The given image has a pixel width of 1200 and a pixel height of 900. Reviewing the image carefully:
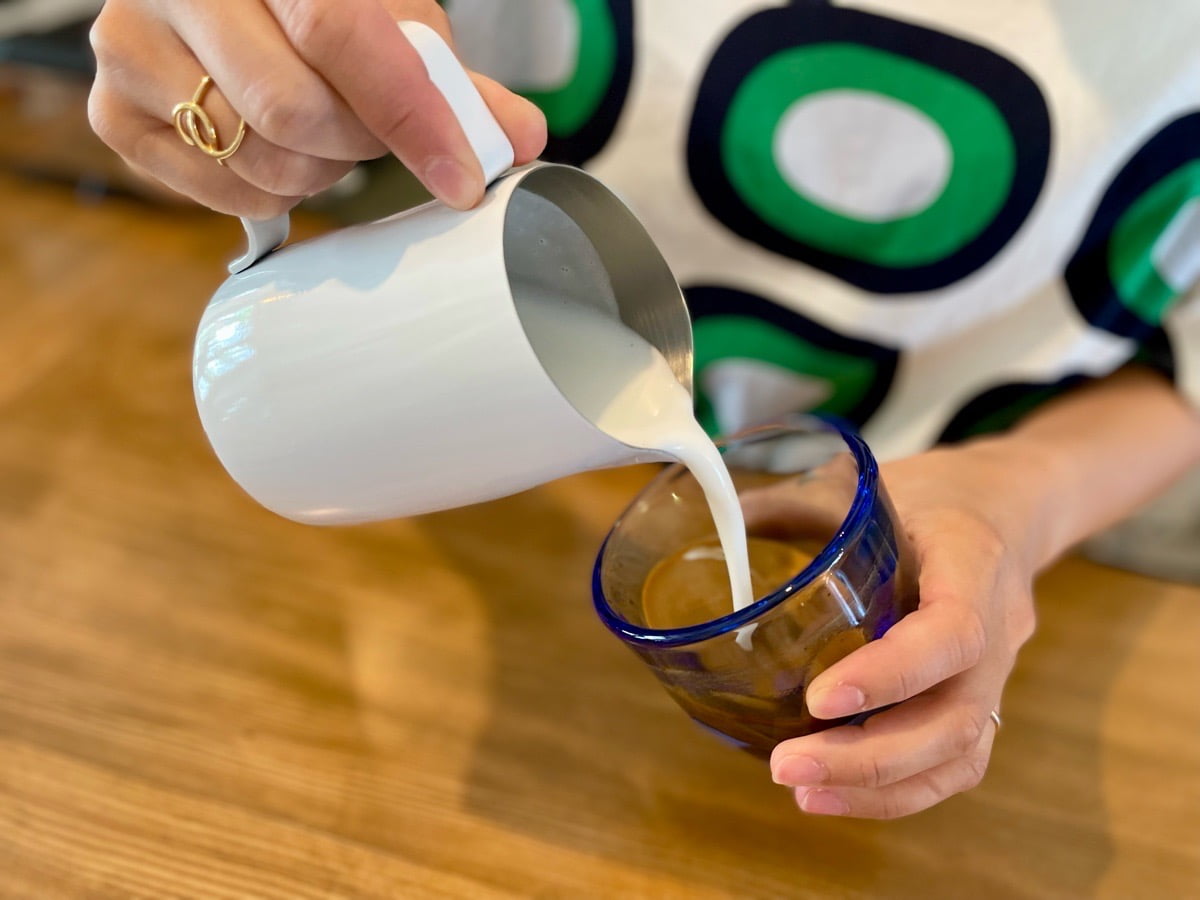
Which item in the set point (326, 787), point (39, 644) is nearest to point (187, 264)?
point (39, 644)

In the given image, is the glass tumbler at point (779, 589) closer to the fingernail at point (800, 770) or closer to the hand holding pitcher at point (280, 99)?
the fingernail at point (800, 770)

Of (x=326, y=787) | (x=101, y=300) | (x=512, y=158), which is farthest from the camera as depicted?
(x=101, y=300)

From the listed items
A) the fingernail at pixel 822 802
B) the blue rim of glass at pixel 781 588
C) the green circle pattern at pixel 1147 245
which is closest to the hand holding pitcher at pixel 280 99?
the blue rim of glass at pixel 781 588

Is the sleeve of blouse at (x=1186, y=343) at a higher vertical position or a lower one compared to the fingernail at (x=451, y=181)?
lower

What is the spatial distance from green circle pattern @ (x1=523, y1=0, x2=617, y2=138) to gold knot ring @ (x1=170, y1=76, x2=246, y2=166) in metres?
0.33

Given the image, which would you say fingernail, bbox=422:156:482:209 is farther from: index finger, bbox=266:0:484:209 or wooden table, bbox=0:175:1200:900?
wooden table, bbox=0:175:1200:900

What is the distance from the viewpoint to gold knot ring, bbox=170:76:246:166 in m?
0.40

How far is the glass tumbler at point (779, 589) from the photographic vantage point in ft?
1.32

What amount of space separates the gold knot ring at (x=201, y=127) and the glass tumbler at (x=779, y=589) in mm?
242

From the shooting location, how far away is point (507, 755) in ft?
1.84

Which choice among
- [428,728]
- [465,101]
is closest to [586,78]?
[465,101]

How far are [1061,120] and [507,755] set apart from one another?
53cm

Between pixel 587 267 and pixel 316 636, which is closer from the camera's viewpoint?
pixel 587 267

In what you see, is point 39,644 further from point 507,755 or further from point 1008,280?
point 1008,280
